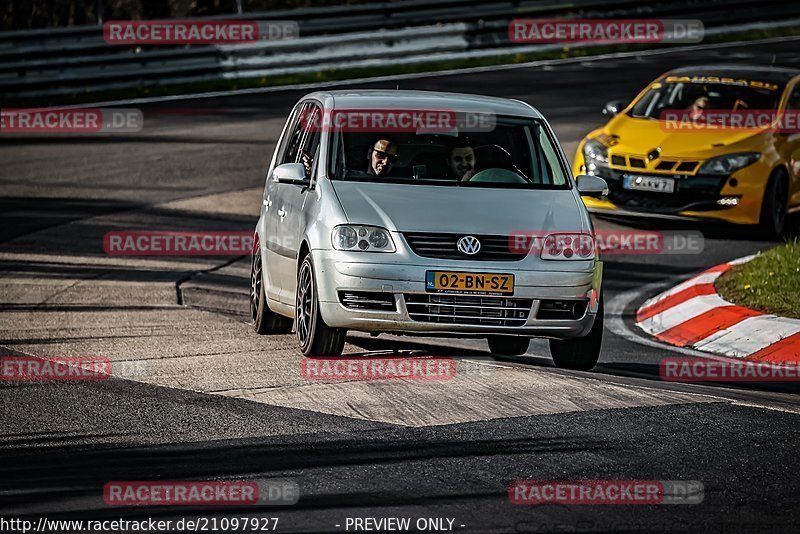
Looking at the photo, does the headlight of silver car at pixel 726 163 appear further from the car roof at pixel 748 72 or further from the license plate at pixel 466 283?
the license plate at pixel 466 283

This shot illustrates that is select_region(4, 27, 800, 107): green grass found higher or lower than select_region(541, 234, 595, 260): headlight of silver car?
higher

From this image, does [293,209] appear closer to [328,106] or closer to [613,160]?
[328,106]

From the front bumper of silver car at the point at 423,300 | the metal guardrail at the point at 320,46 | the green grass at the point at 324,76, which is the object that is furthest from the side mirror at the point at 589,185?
the metal guardrail at the point at 320,46

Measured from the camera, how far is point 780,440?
7172 millimetres

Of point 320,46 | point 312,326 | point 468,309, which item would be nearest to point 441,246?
point 468,309

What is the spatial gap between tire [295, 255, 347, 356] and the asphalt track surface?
19cm

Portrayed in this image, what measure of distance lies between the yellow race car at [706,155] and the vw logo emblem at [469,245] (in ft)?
21.4

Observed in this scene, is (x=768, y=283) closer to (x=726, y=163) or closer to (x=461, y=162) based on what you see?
(x=461, y=162)

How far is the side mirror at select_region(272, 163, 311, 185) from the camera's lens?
9.50 meters

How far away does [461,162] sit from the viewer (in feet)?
31.8

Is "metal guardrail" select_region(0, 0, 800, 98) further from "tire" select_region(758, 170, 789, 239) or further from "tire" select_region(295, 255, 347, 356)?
"tire" select_region(295, 255, 347, 356)

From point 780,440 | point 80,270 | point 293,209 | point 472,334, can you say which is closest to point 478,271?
point 472,334

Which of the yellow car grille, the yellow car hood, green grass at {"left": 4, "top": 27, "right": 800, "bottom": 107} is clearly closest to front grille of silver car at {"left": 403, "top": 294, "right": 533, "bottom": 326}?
the yellow car grille

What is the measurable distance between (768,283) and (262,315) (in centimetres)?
384
